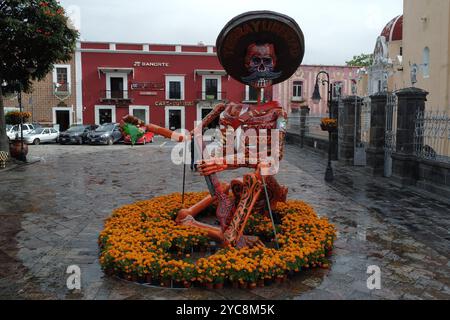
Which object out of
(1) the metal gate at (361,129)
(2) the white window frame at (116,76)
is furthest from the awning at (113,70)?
(1) the metal gate at (361,129)

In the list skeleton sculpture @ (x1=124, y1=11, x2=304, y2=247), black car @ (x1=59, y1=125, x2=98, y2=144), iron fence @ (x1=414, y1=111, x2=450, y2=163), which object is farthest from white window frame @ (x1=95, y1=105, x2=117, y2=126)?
skeleton sculpture @ (x1=124, y1=11, x2=304, y2=247)

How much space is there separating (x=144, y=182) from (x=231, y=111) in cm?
655

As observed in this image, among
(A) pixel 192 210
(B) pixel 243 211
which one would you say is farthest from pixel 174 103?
(B) pixel 243 211

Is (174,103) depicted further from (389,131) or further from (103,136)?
(389,131)

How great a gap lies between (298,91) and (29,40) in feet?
96.1

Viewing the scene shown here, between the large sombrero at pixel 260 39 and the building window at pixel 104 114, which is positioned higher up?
A: the large sombrero at pixel 260 39

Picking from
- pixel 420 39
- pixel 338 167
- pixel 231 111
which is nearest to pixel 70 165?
pixel 338 167

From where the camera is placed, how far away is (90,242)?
251 inches

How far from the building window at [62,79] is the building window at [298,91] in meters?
19.9

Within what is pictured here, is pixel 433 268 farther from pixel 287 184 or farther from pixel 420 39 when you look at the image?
pixel 420 39

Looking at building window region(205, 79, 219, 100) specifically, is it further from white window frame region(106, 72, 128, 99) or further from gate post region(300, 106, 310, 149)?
gate post region(300, 106, 310, 149)

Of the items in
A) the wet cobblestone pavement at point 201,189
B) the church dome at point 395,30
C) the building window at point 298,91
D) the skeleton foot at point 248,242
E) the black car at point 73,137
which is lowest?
the wet cobblestone pavement at point 201,189

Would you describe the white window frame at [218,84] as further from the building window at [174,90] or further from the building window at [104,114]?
the building window at [104,114]

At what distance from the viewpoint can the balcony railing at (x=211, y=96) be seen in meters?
36.0
